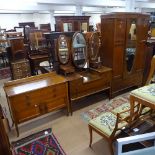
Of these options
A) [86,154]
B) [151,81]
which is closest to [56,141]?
[86,154]

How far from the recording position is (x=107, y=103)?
3.15m

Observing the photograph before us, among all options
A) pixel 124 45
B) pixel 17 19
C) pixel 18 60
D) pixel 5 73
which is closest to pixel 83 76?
pixel 124 45

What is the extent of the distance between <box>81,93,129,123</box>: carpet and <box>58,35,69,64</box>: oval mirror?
103cm

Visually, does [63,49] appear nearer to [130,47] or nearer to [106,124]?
[130,47]

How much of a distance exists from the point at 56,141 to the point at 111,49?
1840mm

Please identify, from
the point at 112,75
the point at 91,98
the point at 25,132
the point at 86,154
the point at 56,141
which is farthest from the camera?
the point at 91,98

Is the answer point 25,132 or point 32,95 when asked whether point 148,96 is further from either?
point 25,132

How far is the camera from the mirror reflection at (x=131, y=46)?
3.04m

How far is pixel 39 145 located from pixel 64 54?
1.54m

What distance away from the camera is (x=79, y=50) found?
3047 millimetres

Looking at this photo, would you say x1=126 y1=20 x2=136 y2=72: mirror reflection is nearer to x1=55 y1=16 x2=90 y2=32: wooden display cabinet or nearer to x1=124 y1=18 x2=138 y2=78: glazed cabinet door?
x1=124 y1=18 x2=138 y2=78: glazed cabinet door

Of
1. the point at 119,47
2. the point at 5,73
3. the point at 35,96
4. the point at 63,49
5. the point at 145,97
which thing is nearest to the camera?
the point at 145,97

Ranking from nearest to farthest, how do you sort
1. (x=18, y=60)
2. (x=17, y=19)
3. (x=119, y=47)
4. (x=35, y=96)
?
(x=35, y=96) → (x=119, y=47) → (x=18, y=60) → (x=17, y=19)

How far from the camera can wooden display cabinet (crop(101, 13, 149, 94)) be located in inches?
112
